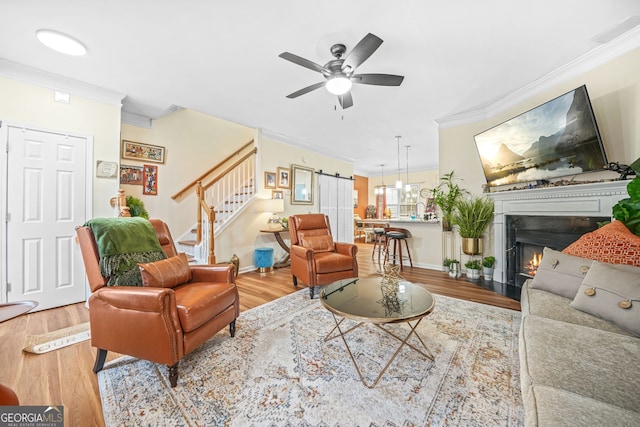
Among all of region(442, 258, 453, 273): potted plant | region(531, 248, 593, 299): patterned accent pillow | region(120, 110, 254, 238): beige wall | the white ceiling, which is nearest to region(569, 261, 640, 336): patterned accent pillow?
region(531, 248, 593, 299): patterned accent pillow

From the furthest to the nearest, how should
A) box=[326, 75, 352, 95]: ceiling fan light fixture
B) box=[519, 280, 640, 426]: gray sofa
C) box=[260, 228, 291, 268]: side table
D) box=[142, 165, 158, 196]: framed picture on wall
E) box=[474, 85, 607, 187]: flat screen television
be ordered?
box=[260, 228, 291, 268]: side table → box=[142, 165, 158, 196]: framed picture on wall → box=[474, 85, 607, 187]: flat screen television → box=[326, 75, 352, 95]: ceiling fan light fixture → box=[519, 280, 640, 426]: gray sofa

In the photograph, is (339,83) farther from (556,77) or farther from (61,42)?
(556,77)

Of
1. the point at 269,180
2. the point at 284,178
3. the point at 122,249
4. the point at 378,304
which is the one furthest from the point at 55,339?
the point at 284,178

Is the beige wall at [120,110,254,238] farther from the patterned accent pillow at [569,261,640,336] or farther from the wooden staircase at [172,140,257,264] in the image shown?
the patterned accent pillow at [569,261,640,336]

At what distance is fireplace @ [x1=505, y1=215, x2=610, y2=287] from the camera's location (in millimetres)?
2773

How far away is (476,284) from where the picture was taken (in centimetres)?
364

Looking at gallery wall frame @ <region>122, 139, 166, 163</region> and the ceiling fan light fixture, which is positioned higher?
the ceiling fan light fixture

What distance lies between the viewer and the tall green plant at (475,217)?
152 inches

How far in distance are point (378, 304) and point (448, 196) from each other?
3.13 m

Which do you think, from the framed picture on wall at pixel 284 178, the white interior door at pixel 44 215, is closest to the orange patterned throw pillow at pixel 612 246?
the framed picture on wall at pixel 284 178

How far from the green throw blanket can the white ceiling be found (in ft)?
5.48

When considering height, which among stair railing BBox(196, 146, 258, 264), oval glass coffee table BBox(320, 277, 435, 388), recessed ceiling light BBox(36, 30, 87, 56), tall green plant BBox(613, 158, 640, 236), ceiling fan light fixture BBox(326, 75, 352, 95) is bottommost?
oval glass coffee table BBox(320, 277, 435, 388)

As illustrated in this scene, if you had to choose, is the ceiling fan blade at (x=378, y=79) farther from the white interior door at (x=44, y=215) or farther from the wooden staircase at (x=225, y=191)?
the white interior door at (x=44, y=215)

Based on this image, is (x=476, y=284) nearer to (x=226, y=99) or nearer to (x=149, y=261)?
(x=149, y=261)
